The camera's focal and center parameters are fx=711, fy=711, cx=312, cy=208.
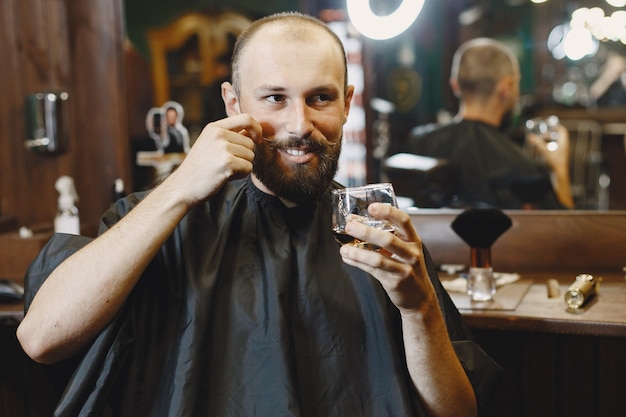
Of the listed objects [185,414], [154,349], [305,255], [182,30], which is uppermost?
[182,30]

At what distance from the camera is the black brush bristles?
2029mm

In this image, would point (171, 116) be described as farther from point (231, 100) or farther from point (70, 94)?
point (231, 100)

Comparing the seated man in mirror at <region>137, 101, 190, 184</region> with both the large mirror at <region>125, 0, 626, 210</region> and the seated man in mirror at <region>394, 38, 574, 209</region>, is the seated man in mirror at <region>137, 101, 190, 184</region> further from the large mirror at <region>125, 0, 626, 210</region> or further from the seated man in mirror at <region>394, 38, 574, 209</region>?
the seated man in mirror at <region>394, 38, 574, 209</region>

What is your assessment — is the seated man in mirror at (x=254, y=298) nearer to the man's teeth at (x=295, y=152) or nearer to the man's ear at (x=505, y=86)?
the man's teeth at (x=295, y=152)

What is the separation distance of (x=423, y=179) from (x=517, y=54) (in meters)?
2.39

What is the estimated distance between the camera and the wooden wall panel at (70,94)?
9.83 ft

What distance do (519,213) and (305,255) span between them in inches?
47.3

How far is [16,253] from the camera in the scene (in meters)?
2.66

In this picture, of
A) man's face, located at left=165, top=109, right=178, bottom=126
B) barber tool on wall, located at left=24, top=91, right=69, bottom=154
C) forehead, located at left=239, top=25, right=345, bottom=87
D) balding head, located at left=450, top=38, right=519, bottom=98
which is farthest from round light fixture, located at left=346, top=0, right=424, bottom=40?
forehead, located at left=239, top=25, right=345, bottom=87

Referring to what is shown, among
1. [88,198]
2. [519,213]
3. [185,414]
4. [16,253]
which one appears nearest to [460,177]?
[519,213]

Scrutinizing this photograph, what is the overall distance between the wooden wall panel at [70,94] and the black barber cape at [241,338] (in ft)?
5.26

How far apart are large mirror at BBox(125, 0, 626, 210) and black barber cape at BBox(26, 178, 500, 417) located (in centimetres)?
194

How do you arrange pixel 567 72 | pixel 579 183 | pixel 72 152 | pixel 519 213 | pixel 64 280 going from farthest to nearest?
pixel 567 72 < pixel 579 183 < pixel 72 152 < pixel 519 213 < pixel 64 280

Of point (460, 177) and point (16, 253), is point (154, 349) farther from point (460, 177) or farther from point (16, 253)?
point (460, 177)
